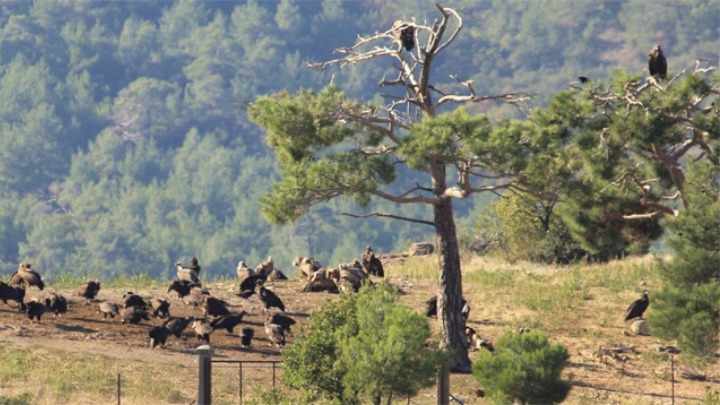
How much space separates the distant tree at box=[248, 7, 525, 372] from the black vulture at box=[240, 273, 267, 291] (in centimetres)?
664

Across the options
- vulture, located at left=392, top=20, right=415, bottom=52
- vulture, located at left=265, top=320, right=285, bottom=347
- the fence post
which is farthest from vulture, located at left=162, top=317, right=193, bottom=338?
the fence post

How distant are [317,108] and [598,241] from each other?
967cm

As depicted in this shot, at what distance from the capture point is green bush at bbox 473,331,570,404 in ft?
91.3

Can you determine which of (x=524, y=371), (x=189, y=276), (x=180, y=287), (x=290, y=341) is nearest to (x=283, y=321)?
(x=290, y=341)

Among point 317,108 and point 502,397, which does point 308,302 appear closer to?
point 317,108

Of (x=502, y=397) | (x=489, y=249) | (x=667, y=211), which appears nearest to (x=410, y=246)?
(x=489, y=249)

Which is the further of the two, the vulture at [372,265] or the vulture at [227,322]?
the vulture at [372,265]

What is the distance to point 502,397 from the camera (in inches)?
1095

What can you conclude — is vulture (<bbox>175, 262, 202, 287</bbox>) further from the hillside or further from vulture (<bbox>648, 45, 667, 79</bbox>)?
vulture (<bbox>648, 45, 667, 79</bbox>)

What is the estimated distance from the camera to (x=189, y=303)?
41.5m

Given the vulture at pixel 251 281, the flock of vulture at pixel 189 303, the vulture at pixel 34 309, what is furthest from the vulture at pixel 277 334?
the vulture at pixel 251 281

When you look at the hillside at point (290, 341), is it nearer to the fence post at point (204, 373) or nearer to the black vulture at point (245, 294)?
the black vulture at point (245, 294)

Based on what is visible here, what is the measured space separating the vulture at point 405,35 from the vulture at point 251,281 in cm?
969

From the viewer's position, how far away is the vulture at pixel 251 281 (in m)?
43.6
